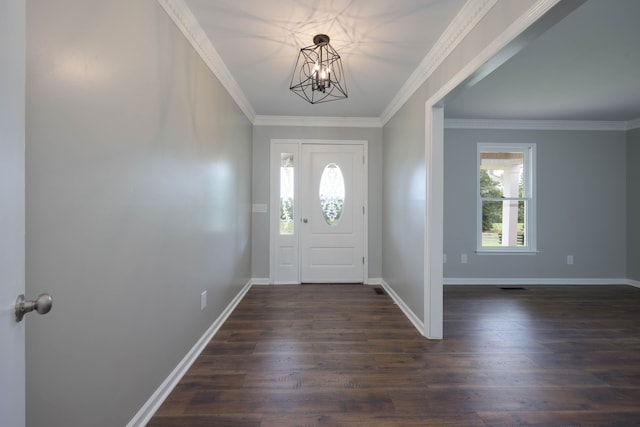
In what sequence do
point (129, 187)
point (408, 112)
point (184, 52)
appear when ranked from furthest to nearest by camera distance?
point (408, 112) → point (184, 52) → point (129, 187)

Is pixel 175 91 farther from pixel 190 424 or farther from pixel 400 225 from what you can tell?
pixel 400 225

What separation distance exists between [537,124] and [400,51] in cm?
321

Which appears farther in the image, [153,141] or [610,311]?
[610,311]

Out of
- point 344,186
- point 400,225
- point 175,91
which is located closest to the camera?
point 175,91

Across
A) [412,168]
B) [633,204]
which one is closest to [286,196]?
[412,168]

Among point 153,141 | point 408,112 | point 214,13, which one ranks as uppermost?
A: point 214,13

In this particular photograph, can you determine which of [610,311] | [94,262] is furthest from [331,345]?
[610,311]

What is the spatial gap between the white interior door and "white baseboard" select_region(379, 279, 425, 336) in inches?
20.0

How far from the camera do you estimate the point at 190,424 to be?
59.2 inches

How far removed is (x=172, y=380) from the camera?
1778 mm

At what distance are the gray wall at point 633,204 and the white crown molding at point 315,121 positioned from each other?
150 inches

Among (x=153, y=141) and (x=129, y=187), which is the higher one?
(x=153, y=141)

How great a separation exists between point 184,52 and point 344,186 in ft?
8.92

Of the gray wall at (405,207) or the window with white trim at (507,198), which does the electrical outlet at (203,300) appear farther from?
the window with white trim at (507,198)
